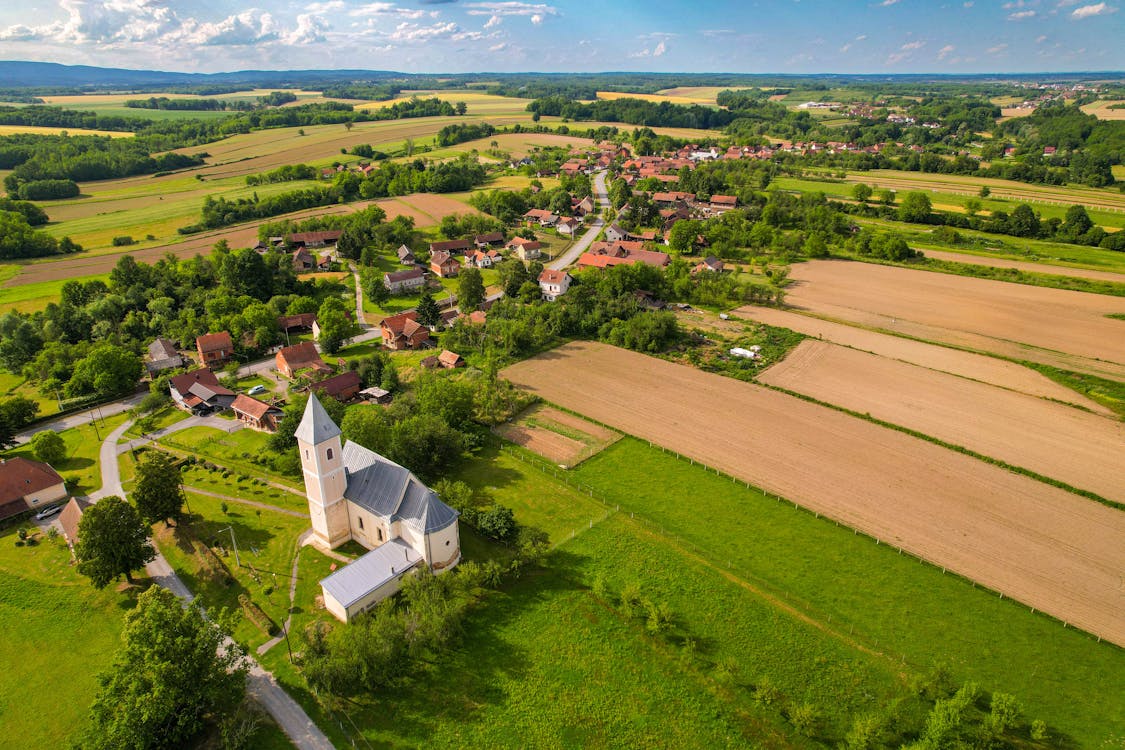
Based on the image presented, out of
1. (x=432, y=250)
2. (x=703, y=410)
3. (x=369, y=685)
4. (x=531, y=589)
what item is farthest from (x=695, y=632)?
(x=432, y=250)

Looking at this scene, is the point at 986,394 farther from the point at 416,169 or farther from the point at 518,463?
the point at 416,169

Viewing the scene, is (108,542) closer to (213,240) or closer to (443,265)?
(443,265)

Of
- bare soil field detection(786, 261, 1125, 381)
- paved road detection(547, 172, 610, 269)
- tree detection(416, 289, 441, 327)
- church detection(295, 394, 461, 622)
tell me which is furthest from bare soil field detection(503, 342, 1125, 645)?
paved road detection(547, 172, 610, 269)

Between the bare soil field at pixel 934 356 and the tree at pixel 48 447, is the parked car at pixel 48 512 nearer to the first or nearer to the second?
the tree at pixel 48 447

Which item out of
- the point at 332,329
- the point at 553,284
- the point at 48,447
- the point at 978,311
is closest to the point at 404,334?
the point at 332,329

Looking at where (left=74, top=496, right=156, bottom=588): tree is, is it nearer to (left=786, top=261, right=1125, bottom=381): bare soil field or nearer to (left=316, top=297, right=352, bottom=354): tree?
(left=316, top=297, right=352, bottom=354): tree
